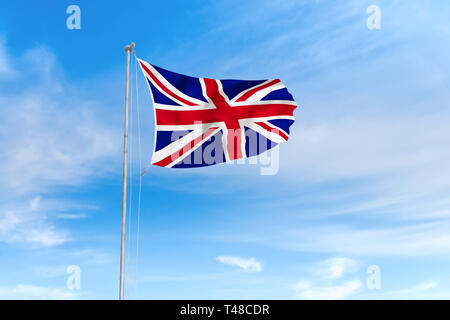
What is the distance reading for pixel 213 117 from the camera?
1777 cm

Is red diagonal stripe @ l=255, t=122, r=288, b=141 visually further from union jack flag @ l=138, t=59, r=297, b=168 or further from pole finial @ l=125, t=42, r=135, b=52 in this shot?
pole finial @ l=125, t=42, r=135, b=52

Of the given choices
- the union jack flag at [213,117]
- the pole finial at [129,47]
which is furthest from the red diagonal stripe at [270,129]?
the pole finial at [129,47]

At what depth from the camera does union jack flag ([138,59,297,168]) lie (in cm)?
1683

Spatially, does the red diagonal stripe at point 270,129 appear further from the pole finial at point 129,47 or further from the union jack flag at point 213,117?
the pole finial at point 129,47

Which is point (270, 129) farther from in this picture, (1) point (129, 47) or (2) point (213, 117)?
(1) point (129, 47)

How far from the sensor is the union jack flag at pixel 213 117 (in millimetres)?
16828

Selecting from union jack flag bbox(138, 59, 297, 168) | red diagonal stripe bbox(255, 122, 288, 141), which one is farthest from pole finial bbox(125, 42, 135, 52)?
red diagonal stripe bbox(255, 122, 288, 141)

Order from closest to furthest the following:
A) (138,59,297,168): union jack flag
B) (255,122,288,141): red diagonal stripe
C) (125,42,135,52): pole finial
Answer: (125,42,135,52): pole finial < (138,59,297,168): union jack flag < (255,122,288,141): red diagonal stripe

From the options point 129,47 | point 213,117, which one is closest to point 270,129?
point 213,117
